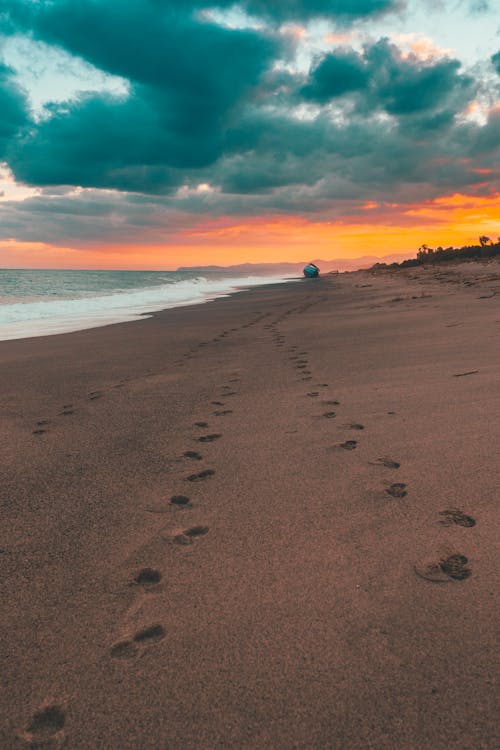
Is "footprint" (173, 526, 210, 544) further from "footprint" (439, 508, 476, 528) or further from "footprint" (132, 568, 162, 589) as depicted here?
"footprint" (439, 508, 476, 528)

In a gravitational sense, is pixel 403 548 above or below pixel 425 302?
below

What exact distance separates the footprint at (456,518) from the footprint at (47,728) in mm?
1697

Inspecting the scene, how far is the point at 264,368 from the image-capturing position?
618cm

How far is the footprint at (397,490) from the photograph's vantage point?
267 cm

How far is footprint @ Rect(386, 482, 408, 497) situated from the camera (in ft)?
8.77

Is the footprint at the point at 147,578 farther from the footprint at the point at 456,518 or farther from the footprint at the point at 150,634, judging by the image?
the footprint at the point at 456,518

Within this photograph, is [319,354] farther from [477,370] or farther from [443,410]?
[443,410]

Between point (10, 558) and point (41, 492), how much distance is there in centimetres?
71

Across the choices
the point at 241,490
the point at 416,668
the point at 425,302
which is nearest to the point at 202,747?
the point at 416,668

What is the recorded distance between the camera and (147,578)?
210cm

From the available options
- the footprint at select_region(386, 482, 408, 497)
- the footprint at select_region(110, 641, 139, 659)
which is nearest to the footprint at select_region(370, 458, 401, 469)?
the footprint at select_region(386, 482, 408, 497)

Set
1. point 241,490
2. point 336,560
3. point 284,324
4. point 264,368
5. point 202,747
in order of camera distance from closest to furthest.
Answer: point 202,747
point 336,560
point 241,490
point 264,368
point 284,324

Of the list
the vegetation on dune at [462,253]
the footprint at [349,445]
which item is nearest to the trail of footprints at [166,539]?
the footprint at [349,445]

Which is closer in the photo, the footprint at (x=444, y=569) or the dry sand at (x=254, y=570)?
the dry sand at (x=254, y=570)
